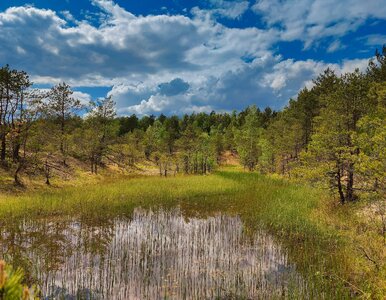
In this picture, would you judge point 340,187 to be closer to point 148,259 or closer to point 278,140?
point 148,259

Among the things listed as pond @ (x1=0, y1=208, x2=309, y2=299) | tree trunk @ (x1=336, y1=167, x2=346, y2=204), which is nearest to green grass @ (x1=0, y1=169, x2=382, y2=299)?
pond @ (x1=0, y1=208, x2=309, y2=299)

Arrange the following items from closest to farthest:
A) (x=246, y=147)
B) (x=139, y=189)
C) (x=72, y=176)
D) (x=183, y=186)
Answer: (x=139, y=189), (x=183, y=186), (x=72, y=176), (x=246, y=147)

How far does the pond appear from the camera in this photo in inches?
382

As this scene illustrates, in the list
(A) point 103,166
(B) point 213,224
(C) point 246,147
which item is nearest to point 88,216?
(B) point 213,224

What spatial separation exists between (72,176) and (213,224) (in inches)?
1117

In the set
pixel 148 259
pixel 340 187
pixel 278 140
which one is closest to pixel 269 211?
pixel 340 187

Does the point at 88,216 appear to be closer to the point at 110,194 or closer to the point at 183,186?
the point at 110,194

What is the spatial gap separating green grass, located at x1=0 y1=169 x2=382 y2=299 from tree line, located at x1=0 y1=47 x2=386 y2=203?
2.69 m

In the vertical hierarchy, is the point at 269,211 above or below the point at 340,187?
below

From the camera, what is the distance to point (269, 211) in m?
19.6

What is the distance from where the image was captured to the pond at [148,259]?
970 centimetres

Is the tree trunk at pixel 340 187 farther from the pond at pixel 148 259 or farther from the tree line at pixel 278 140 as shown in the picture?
the pond at pixel 148 259

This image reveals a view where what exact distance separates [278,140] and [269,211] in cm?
3818

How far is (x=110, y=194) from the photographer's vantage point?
25.3 meters
